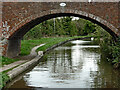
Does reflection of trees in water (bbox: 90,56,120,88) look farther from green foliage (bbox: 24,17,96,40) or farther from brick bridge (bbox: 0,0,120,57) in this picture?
green foliage (bbox: 24,17,96,40)

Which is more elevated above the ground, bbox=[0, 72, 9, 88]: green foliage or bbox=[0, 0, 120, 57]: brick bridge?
bbox=[0, 0, 120, 57]: brick bridge

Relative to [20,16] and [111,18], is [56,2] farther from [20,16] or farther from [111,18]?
[111,18]

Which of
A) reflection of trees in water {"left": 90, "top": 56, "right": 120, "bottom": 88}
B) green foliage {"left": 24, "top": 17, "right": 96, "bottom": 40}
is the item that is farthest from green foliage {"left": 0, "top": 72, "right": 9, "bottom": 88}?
green foliage {"left": 24, "top": 17, "right": 96, "bottom": 40}

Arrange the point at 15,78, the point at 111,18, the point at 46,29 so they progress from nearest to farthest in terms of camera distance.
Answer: the point at 15,78
the point at 111,18
the point at 46,29

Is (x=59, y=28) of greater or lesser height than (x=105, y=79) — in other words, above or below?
above

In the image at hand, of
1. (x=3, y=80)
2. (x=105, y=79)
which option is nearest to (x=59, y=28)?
(x=105, y=79)

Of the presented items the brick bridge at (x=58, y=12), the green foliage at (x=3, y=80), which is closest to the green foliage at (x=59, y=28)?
the brick bridge at (x=58, y=12)

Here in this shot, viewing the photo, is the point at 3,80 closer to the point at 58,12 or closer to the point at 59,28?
the point at 58,12

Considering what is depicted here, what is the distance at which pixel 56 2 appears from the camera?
47.3ft

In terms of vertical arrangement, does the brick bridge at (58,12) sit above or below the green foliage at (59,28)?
below

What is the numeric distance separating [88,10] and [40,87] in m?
7.14

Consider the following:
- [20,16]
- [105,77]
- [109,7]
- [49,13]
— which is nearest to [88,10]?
[109,7]

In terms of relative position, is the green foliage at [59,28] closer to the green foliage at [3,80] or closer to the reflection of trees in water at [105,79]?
the reflection of trees in water at [105,79]

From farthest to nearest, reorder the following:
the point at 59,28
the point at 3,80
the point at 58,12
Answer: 1. the point at 59,28
2. the point at 58,12
3. the point at 3,80
